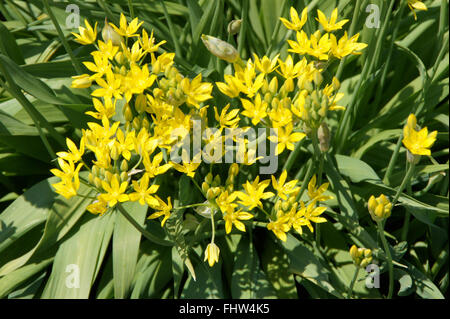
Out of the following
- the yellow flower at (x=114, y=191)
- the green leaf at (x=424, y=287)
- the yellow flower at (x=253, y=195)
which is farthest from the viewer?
the green leaf at (x=424, y=287)

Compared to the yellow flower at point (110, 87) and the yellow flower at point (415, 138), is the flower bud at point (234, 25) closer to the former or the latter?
the yellow flower at point (110, 87)

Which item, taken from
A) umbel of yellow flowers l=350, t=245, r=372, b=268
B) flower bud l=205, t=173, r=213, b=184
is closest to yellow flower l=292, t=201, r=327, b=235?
umbel of yellow flowers l=350, t=245, r=372, b=268

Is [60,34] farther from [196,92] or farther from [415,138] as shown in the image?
[415,138]

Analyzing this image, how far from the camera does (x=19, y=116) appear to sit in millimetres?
1794

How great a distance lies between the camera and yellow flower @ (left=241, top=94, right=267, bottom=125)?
4.25 ft

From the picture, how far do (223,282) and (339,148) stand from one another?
70cm

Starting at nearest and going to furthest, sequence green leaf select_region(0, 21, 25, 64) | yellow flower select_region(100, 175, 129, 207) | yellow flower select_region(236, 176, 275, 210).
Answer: yellow flower select_region(100, 175, 129, 207)
yellow flower select_region(236, 176, 275, 210)
green leaf select_region(0, 21, 25, 64)

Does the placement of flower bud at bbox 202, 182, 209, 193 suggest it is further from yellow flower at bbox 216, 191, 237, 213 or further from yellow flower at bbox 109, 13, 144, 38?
yellow flower at bbox 109, 13, 144, 38

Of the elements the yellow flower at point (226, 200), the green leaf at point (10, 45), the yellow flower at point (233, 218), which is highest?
the green leaf at point (10, 45)

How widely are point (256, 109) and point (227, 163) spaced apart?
44cm

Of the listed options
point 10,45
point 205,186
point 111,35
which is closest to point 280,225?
point 205,186

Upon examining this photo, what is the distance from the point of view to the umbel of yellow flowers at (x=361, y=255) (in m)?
1.39

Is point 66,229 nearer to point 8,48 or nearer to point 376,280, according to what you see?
point 8,48

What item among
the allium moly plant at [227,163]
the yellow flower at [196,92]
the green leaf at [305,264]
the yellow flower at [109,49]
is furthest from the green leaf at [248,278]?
the yellow flower at [109,49]
